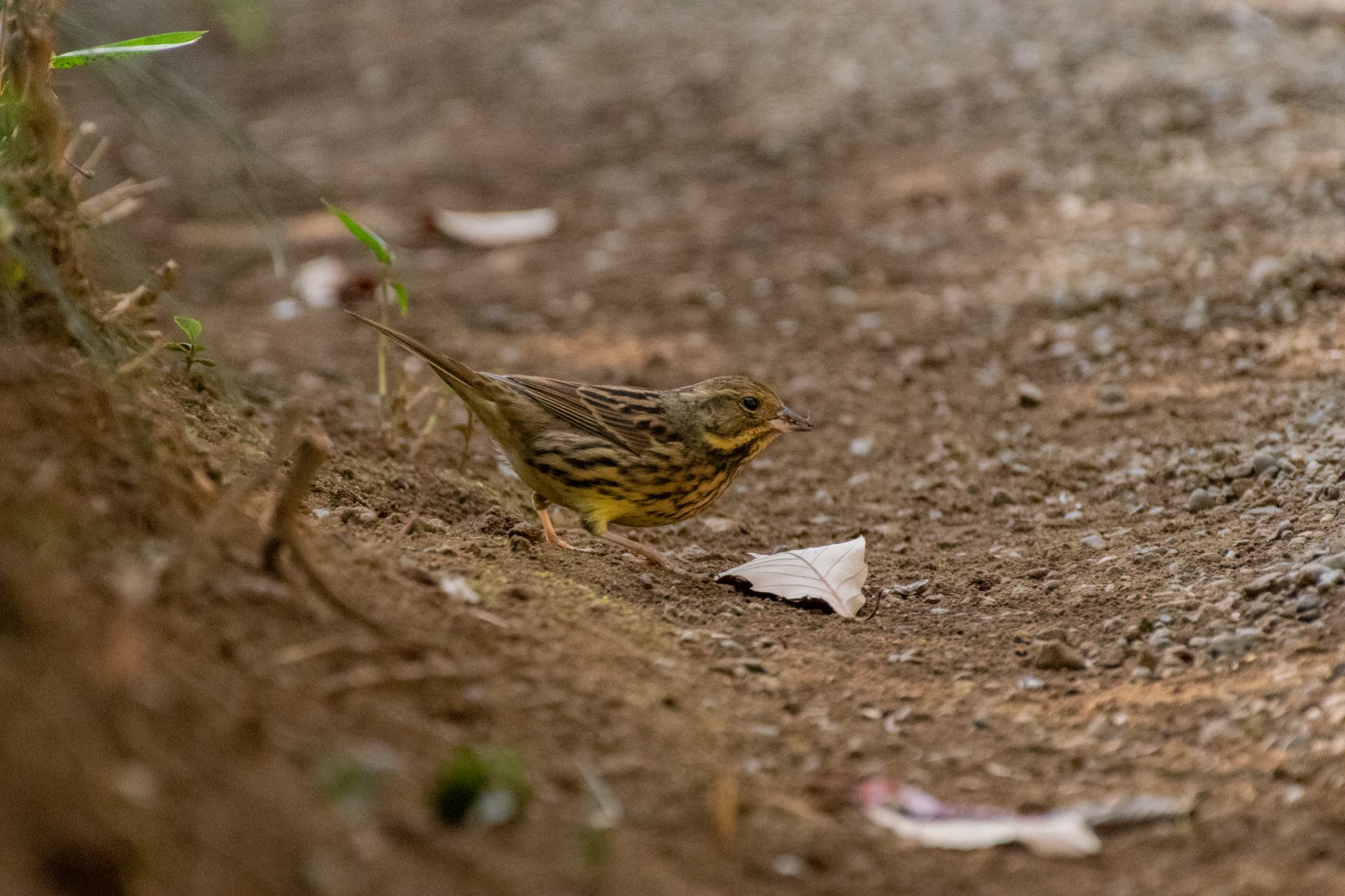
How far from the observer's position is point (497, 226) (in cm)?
902

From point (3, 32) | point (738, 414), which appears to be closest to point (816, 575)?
point (738, 414)

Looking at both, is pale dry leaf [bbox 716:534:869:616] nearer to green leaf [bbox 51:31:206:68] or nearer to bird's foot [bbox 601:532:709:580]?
bird's foot [bbox 601:532:709:580]

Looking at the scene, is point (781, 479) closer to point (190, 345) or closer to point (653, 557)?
point (653, 557)

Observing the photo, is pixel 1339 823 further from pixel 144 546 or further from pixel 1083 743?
pixel 144 546

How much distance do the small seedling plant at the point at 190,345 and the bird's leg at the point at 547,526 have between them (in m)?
1.36

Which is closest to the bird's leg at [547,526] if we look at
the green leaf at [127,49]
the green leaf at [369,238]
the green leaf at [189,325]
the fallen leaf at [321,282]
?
the green leaf at [369,238]

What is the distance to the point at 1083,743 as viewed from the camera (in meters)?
3.31

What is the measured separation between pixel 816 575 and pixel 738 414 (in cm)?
93

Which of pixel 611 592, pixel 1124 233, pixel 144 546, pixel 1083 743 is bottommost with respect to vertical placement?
pixel 611 592

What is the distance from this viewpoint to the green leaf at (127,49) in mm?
3418

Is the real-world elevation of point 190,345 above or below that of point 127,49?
below

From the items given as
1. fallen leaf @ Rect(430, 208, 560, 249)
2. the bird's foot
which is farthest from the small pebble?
fallen leaf @ Rect(430, 208, 560, 249)

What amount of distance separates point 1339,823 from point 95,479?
2699 mm

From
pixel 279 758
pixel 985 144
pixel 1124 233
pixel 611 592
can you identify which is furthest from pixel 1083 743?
pixel 985 144
